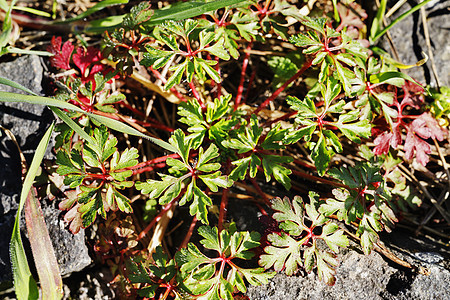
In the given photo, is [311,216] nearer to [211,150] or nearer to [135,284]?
[211,150]

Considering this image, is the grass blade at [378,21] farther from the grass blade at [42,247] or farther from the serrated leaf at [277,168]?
the grass blade at [42,247]

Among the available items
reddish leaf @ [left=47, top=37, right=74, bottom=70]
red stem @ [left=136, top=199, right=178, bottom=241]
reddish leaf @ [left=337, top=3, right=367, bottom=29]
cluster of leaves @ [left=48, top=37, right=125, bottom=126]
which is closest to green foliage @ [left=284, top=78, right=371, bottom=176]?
reddish leaf @ [left=337, top=3, right=367, bottom=29]

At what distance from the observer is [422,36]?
3227 millimetres

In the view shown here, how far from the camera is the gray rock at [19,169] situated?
2.55 meters

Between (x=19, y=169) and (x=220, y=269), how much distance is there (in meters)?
1.57

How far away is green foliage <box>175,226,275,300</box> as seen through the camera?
215 cm

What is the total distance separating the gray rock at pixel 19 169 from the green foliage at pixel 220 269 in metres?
0.83

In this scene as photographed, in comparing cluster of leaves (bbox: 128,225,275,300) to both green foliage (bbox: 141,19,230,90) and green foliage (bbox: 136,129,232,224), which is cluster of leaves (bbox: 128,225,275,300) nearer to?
green foliage (bbox: 136,129,232,224)

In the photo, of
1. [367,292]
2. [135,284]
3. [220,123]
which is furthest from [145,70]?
[367,292]

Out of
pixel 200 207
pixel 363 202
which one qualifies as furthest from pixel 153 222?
pixel 363 202

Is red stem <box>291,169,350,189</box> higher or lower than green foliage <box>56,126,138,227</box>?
lower

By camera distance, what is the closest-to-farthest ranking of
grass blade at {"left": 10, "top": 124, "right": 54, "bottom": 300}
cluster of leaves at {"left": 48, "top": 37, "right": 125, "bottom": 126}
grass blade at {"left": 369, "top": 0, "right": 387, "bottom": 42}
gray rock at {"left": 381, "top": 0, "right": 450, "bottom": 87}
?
grass blade at {"left": 10, "top": 124, "right": 54, "bottom": 300} → cluster of leaves at {"left": 48, "top": 37, "right": 125, "bottom": 126} → grass blade at {"left": 369, "top": 0, "right": 387, "bottom": 42} → gray rock at {"left": 381, "top": 0, "right": 450, "bottom": 87}

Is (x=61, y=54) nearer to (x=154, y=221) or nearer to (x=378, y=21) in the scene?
(x=154, y=221)

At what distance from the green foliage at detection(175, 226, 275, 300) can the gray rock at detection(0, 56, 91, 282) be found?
2.74ft
